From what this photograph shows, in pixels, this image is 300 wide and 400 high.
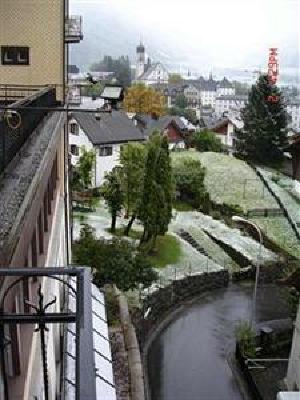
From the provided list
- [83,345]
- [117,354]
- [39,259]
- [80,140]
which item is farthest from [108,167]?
[83,345]

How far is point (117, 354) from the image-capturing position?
10125 mm

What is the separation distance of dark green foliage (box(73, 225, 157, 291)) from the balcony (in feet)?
16.5

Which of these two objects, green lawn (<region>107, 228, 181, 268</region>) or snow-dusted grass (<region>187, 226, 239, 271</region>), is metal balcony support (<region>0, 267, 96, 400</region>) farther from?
snow-dusted grass (<region>187, 226, 239, 271</region>)

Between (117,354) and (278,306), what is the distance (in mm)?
6950

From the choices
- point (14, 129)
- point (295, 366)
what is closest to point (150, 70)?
point (295, 366)

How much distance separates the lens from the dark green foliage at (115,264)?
13.2 meters

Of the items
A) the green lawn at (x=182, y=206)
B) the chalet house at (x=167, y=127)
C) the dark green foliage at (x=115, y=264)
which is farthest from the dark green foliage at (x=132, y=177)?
the chalet house at (x=167, y=127)

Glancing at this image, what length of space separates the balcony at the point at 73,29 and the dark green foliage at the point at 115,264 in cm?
502

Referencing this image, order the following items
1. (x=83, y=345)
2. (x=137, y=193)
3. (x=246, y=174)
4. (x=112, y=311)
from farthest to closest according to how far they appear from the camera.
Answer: (x=246, y=174) < (x=137, y=193) < (x=112, y=311) < (x=83, y=345)

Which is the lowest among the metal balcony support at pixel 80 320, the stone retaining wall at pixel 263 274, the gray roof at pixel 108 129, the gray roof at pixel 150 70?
the stone retaining wall at pixel 263 274

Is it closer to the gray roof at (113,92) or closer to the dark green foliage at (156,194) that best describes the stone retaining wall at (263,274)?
the dark green foliage at (156,194)

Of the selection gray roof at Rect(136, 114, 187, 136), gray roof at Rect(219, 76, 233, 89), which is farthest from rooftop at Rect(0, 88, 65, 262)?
gray roof at Rect(219, 76, 233, 89)

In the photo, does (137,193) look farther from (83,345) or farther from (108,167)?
(83,345)

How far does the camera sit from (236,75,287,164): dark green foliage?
3150 cm
